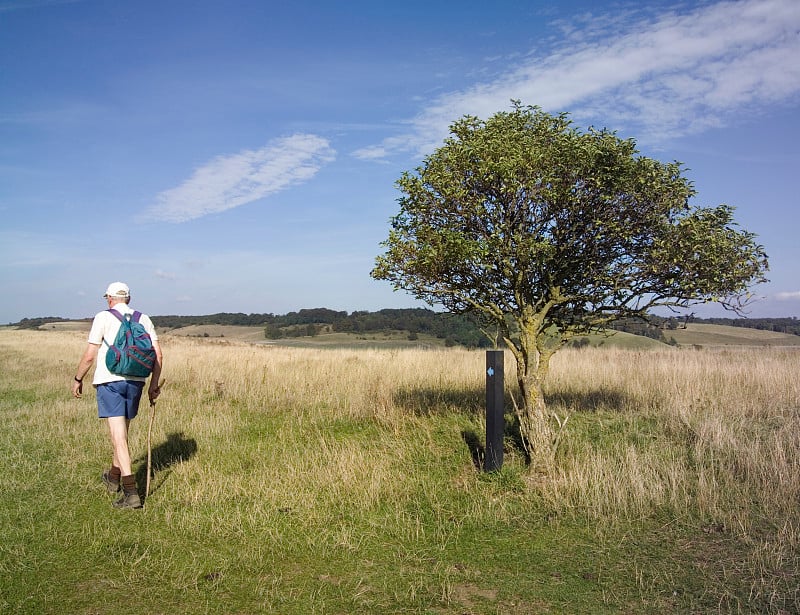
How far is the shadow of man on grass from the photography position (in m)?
7.87

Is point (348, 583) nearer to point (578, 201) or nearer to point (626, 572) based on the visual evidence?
point (626, 572)

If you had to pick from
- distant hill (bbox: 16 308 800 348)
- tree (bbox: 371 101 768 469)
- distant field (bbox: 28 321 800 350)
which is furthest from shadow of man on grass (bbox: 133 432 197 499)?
distant field (bbox: 28 321 800 350)

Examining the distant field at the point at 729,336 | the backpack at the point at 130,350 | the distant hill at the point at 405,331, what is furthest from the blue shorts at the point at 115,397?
the distant field at the point at 729,336

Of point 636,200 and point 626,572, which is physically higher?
point 636,200

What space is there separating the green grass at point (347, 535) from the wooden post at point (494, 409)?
0.72ft

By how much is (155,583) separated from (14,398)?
12.8 metres

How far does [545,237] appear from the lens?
25.1ft

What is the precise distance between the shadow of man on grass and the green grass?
5cm

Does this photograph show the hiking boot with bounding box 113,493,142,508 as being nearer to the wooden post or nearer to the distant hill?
the wooden post

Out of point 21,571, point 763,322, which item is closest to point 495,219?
point 21,571

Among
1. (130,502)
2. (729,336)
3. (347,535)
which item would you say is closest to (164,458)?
(130,502)

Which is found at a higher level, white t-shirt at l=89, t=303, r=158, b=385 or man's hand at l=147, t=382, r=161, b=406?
white t-shirt at l=89, t=303, r=158, b=385

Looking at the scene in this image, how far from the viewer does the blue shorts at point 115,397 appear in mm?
6695

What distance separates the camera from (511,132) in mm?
7754
